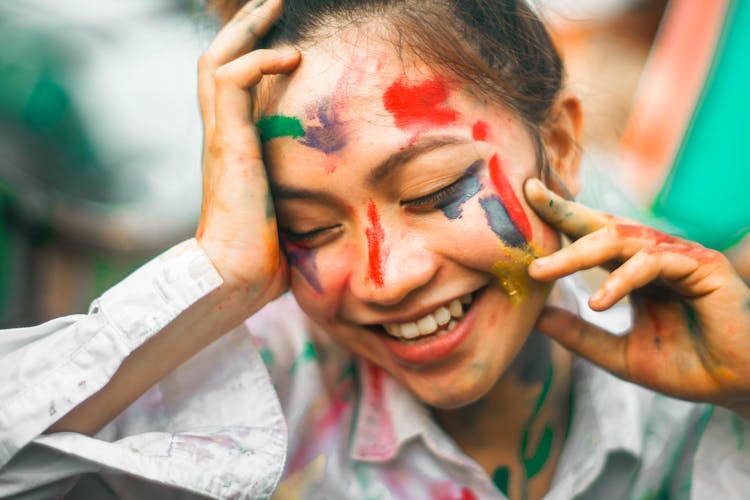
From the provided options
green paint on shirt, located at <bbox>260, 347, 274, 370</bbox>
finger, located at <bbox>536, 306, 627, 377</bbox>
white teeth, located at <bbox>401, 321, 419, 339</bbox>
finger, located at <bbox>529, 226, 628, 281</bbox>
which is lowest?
finger, located at <bbox>536, 306, 627, 377</bbox>

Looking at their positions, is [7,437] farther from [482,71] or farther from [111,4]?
[111,4]

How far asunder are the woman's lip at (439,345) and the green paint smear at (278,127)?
0.40 metres

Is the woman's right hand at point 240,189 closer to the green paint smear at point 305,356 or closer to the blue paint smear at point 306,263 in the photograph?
the blue paint smear at point 306,263

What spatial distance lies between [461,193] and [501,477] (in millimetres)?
631

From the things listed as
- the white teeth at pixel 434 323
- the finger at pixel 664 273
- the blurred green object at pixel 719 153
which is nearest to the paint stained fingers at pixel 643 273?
the finger at pixel 664 273

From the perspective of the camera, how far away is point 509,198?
3.85 feet

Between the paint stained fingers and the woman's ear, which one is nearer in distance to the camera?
the paint stained fingers

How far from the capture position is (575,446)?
1.41 meters

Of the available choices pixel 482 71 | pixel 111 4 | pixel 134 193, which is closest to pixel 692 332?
pixel 482 71

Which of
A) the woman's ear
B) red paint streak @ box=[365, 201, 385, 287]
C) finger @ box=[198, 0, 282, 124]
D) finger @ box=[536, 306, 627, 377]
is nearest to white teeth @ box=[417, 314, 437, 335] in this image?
red paint streak @ box=[365, 201, 385, 287]

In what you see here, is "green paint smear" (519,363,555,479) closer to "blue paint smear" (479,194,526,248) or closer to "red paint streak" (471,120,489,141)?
"blue paint smear" (479,194,526,248)

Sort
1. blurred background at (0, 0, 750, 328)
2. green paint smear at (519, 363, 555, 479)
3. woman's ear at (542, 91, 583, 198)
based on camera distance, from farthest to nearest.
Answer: blurred background at (0, 0, 750, 328)
green paint smear at (519, 363, 555, 479)
woman's ear at (542, 91, 583, 198)

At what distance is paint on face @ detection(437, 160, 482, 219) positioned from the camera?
115 cm

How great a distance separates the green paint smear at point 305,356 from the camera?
4.94 ft
